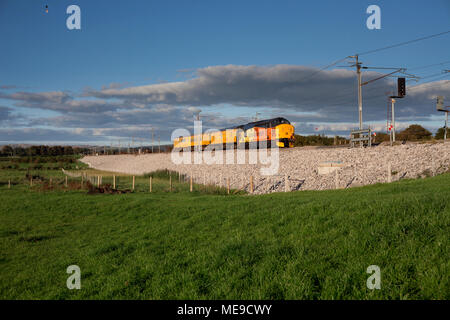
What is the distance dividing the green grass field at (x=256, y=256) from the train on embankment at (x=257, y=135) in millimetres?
26225

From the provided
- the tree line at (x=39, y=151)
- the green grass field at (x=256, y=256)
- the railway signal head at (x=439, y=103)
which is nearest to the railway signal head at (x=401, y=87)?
the railway signal head at (x=439, y=103)

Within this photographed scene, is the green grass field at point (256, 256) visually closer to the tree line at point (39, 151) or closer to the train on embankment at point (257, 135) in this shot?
the train on embankment at point (257, 135)

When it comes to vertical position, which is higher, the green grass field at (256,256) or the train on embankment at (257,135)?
the train on embankment at (257,135)

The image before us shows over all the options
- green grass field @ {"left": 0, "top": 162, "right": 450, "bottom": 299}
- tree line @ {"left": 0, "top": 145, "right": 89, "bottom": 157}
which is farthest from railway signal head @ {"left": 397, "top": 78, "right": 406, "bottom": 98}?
tree line @ {"left": 0, "top": 145, "right": 89, "bottom": 157}

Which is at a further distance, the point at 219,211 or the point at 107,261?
the point at 219,211

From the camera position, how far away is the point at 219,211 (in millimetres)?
12469

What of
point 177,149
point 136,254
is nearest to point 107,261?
point 136,254

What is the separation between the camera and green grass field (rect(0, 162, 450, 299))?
17.6 ft

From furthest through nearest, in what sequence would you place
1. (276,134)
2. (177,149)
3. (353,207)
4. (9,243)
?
1. (177,149)
2. (276,134)
3. (9,243)
4. (353,207)

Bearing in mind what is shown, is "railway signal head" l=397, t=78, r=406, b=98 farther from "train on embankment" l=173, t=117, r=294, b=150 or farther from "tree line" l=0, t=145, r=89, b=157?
"tree line" l=0, t=145, r=89, b=157

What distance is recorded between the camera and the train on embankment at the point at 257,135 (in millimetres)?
38031

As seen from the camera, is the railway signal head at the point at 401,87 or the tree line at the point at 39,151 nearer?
the railway signal head at the point at 401,87
